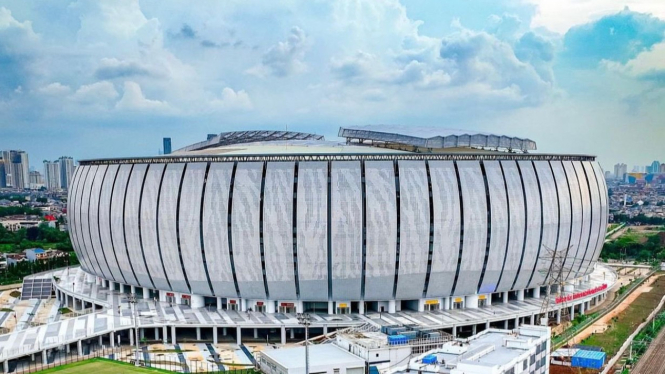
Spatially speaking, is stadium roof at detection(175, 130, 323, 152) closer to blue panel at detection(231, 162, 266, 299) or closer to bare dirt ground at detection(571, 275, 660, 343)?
blue panel at detection(231, 162, 266, 299)

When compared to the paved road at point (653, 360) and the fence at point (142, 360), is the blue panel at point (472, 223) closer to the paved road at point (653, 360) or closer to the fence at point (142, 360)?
the paved road at point (653, 360)

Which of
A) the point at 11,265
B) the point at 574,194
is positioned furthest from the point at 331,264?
the point at 11,265

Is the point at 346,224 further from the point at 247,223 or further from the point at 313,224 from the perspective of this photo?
the point at 247,223

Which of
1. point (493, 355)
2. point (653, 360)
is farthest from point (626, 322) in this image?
point (493, 355)

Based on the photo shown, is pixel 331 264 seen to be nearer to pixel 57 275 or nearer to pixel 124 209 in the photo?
pixel 124 209

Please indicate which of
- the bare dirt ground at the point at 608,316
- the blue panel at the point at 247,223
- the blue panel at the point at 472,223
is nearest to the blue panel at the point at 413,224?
the blue panel at the point at 472,223
